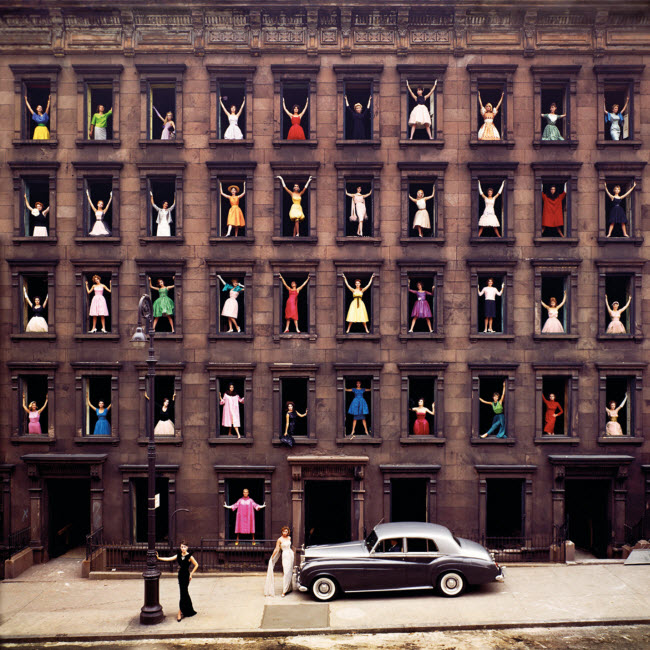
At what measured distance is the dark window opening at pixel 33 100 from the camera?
20.7m

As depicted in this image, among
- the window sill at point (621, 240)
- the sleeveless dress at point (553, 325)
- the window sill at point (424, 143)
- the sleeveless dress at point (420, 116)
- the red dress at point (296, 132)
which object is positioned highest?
the sleeveless dress at point (420, 116)

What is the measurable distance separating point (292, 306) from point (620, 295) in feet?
37.7

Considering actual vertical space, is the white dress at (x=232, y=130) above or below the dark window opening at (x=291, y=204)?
above

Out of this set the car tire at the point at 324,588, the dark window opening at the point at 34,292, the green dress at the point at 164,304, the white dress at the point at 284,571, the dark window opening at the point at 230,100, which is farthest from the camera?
the dark window opening at the point at 230,100

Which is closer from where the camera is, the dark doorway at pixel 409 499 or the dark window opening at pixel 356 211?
the dark doorway at pixel 409 499

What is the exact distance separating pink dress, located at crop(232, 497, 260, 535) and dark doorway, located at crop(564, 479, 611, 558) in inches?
424

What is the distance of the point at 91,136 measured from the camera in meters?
20.8

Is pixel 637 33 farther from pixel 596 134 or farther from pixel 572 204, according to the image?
pixel 572 204

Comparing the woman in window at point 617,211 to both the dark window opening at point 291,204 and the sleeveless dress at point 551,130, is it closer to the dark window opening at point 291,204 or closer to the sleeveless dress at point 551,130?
the sleeveless dress at point 551,130

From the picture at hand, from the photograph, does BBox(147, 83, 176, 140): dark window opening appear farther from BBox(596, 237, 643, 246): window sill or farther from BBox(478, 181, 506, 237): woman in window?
BBox(596, 237, 643, 246): window sill

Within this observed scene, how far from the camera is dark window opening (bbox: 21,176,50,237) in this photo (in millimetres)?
20688

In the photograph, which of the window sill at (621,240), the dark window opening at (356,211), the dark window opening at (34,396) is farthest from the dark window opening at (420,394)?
the dark window opening at (34,396)

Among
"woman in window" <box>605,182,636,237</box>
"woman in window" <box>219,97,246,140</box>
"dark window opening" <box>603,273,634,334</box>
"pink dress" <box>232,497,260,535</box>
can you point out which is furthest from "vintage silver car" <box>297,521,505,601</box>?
"woman in window" <box>219,97,246,140</box>

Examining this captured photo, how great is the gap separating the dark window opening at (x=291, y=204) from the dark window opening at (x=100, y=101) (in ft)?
21.2
